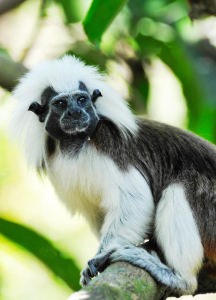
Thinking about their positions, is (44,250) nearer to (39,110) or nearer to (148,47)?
(39,110)

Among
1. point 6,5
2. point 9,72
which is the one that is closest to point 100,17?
point 6,5

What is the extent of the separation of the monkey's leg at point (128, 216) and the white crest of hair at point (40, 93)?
472 millimetres

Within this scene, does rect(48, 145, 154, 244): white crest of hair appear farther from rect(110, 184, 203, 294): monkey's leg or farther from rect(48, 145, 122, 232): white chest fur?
rect(110, 184, 203, 294): monkey's leg

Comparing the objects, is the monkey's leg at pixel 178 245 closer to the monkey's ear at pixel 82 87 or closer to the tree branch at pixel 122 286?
the tree branch at pixel 122 286

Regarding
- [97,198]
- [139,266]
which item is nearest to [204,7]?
[97,198]

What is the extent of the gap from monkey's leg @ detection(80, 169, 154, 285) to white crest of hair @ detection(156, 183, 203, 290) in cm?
10

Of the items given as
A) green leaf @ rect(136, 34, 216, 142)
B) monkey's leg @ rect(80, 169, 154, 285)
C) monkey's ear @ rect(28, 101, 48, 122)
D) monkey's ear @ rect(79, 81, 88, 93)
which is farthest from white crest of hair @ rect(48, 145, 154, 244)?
green leaf @ rect(136, 34, 216, 142)

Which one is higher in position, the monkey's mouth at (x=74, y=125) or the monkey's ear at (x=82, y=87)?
the monkey's ear at (x=82, y=87)

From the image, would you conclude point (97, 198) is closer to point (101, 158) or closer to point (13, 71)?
point (101, 158)

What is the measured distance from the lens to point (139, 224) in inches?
154

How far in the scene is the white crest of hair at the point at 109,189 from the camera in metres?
3.92

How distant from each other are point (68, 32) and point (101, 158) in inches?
105

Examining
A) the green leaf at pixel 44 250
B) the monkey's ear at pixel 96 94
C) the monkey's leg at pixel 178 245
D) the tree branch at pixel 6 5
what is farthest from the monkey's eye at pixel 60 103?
the monkey's leg at pixel 178 245

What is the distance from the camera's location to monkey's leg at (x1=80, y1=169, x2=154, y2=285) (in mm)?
3871
